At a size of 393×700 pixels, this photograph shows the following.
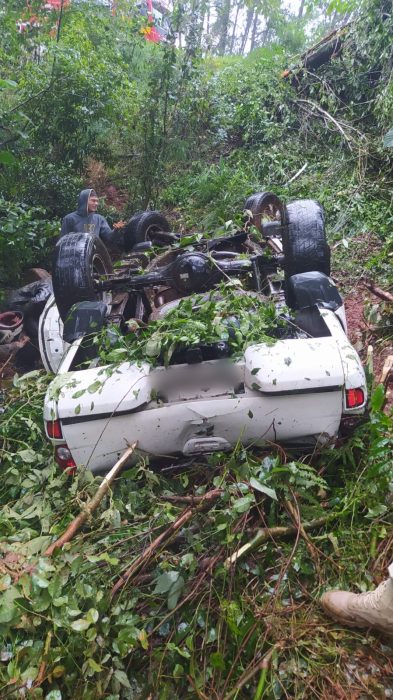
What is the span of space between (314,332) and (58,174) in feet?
20.1

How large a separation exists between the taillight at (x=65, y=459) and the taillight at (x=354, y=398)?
1.40m

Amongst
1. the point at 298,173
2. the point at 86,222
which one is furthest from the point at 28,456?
the point at 298,173

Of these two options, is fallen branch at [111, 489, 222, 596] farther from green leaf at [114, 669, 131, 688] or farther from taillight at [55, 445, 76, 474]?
taillight at [55, 445, 76, 474]

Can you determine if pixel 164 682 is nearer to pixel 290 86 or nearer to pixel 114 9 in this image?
pixel 290 86

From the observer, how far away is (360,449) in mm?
2629

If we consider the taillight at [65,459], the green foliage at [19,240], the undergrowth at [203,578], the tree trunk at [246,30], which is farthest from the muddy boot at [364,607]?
the tree trunk at [246,30]

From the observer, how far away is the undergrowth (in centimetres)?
175

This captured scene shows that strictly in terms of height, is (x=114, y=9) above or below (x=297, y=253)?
above

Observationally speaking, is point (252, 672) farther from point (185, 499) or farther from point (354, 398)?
point (354, 398)

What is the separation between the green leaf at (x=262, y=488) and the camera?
219 centimetres

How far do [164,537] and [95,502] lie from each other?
1.22ft

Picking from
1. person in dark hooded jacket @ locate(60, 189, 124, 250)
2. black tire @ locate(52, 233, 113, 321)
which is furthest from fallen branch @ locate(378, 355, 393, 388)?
person in dark hooded jacket @ locate(60, 189, 124, 250)

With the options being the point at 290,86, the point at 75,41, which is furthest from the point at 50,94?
the point at 290,86

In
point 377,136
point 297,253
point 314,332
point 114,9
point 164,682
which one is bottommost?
point 164,682
